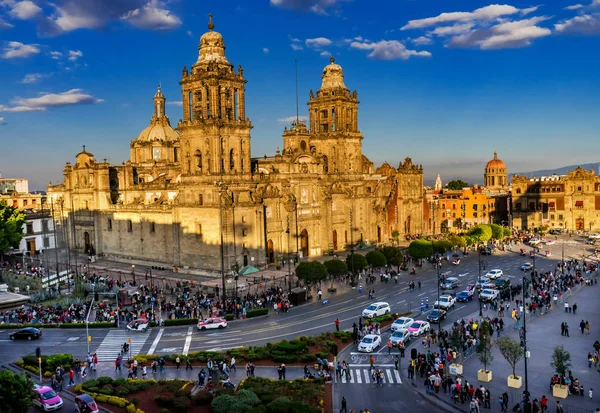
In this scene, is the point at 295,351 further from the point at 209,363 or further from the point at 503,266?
the point at 503,266

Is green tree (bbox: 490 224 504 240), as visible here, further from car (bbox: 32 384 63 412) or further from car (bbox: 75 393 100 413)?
car (bbox: 32 384 63 412)

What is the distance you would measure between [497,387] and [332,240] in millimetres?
53767

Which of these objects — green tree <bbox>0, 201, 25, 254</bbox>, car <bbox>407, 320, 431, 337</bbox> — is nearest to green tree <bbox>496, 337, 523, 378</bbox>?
car <bbox>407, 320, 431, 337</bbox>

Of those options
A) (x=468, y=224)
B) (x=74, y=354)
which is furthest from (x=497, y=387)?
(x=468, y=224)

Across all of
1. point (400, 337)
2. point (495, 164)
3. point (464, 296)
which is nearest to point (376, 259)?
point (464, 296)

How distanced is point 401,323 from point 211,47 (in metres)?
42.3

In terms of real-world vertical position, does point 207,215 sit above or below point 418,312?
above

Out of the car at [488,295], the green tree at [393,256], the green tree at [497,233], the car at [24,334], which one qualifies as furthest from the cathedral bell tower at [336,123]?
the car at [24,334]

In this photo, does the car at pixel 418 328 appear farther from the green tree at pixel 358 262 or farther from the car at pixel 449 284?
the green tree at pixel 358 262

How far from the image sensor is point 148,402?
3161 cm

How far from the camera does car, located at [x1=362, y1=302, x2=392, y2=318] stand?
47688mm

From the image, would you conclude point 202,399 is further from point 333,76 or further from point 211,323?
point 333,76

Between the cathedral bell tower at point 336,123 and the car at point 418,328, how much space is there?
48572 mm

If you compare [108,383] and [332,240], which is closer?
[108,383]
